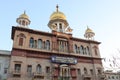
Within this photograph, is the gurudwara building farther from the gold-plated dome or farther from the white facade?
the gold-plated dome

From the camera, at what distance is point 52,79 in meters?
20.3

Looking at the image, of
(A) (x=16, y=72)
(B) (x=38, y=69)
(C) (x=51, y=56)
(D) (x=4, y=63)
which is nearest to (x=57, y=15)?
(C) (x=51, y=56)

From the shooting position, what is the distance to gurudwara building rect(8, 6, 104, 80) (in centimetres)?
1978

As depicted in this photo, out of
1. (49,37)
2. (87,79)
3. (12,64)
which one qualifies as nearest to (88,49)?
(87,79)

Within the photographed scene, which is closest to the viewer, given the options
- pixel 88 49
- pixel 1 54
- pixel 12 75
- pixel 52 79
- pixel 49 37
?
pixel 12 75

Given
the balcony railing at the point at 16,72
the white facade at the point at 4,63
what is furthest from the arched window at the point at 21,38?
the balcony railing at the point at 16,72

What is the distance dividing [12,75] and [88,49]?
14037 mm

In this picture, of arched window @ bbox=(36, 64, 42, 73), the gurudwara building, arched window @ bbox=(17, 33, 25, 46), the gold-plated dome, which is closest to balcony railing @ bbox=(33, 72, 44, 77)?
the gurudwara building

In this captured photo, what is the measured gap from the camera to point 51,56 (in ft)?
72.1

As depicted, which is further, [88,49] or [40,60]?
[88,49]

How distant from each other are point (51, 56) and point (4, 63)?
23.5 ft

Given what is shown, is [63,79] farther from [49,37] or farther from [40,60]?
[49,37]

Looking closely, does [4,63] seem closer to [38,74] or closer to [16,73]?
[16,73]

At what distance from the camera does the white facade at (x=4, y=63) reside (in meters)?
20.9
